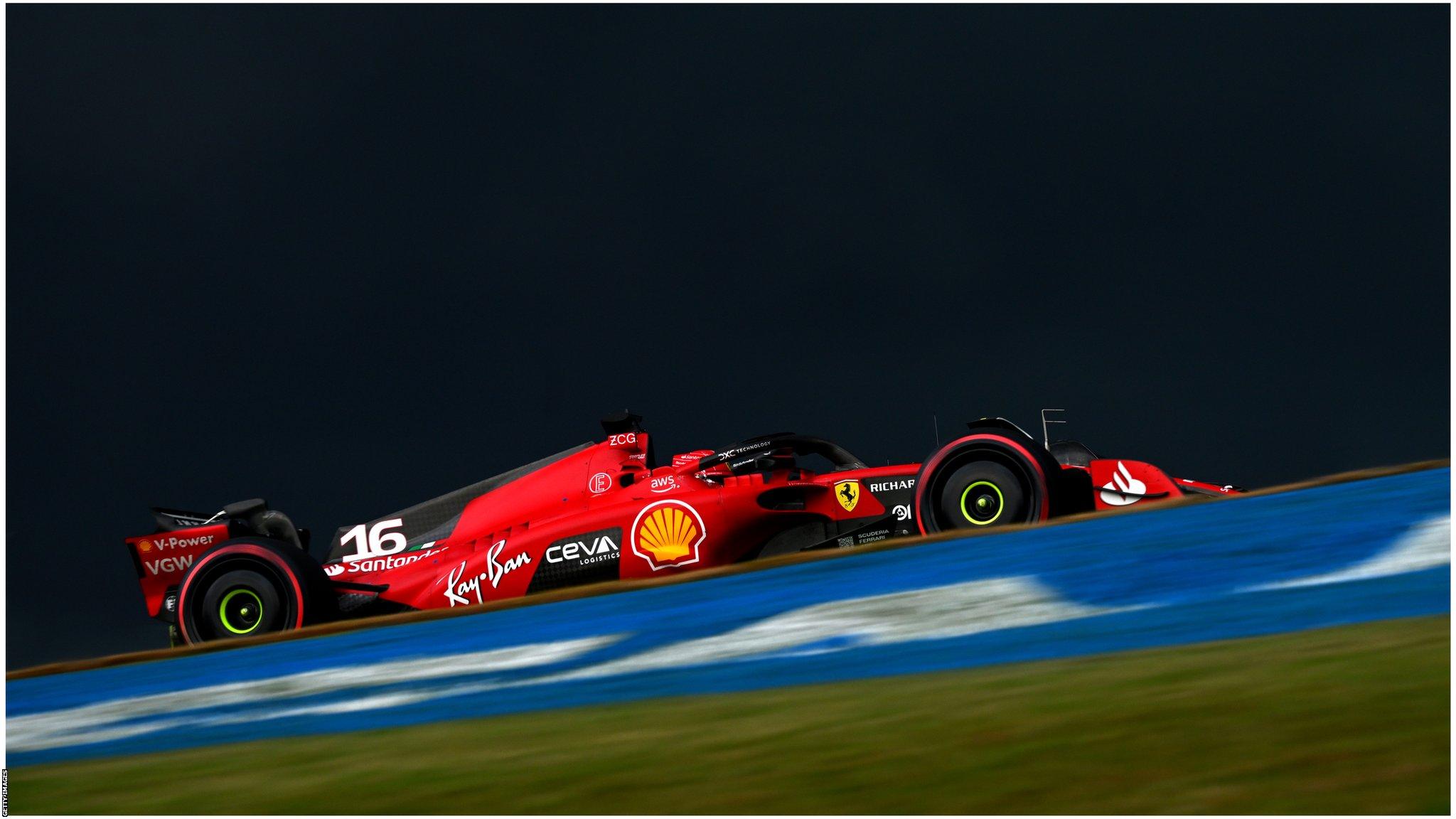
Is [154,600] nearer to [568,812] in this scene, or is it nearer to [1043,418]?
[1043,418]

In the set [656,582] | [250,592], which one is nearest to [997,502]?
[656,582]

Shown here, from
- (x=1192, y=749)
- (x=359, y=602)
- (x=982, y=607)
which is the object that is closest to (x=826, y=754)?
(x=1192, y=749)

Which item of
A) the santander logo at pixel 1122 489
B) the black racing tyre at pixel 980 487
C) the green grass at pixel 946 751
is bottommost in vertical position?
the green grass at pixel 946 751

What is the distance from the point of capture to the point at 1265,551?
201 inches

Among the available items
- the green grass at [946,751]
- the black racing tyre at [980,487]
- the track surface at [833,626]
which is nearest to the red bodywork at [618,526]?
the black racing tyre at [980,487]

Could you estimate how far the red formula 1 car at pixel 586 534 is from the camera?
25.3ft

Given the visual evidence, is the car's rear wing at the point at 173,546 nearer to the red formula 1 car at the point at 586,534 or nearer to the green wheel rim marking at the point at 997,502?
the red formula 1 car at the point at 586,534

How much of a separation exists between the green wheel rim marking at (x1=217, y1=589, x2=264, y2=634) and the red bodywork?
1.30 feet

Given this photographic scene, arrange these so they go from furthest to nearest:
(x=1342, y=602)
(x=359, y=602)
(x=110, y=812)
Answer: (x=359, y=602), (x=1342, y=602), (x=110, y=812)

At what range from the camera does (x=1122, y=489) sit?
7.76 m

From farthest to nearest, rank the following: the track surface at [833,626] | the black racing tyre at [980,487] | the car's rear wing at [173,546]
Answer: the car's rear wing at [173,546] → the black racing tyre at [980,487] → the track surface at [833,626]

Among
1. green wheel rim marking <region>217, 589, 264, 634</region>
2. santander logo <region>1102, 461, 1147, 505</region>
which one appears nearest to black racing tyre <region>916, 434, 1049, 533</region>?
santander logo <region>1102, 461, 1147, 505</region>

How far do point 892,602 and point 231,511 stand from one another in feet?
16.5

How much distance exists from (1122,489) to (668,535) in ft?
8.17
